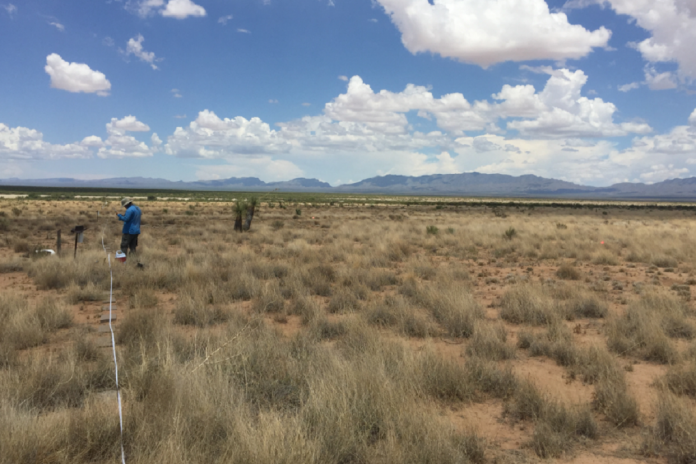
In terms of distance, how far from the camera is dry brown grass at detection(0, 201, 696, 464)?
395 centimetres

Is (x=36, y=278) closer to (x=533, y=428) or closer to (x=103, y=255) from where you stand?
(x=103, y=255)

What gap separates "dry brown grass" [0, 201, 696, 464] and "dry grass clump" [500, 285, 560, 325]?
4 centimetres

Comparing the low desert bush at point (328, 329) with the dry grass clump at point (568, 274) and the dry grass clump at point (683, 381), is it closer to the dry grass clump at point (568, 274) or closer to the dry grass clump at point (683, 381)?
the dry grass clump at point (683, 381)

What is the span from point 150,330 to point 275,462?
4416 millimetres

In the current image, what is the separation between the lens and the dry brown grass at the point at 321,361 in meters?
3.95

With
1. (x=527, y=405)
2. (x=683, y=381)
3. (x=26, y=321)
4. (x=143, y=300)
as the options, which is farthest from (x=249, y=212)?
(x=683, y=381)

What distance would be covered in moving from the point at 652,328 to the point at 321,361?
5640 millimetres

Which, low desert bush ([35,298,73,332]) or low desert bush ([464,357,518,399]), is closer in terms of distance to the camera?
low desert bush ([464,357,518,399])

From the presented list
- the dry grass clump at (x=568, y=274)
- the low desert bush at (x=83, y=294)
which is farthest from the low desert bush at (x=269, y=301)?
the dry grass clump at (x=568, y=274)

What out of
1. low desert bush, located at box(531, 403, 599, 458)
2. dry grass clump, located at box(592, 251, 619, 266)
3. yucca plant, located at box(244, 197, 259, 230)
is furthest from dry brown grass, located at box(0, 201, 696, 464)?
yucca plant, located at box(244, 197, 259, 230)

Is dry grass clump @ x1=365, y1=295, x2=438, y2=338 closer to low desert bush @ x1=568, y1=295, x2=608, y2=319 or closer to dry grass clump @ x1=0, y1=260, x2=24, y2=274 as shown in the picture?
low desert bush @ x1=568, y1=295, x2=608, y2=319

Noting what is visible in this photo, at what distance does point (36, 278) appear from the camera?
11359mm

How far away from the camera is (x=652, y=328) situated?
292 inches

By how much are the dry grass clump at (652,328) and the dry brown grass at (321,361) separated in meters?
0.04
